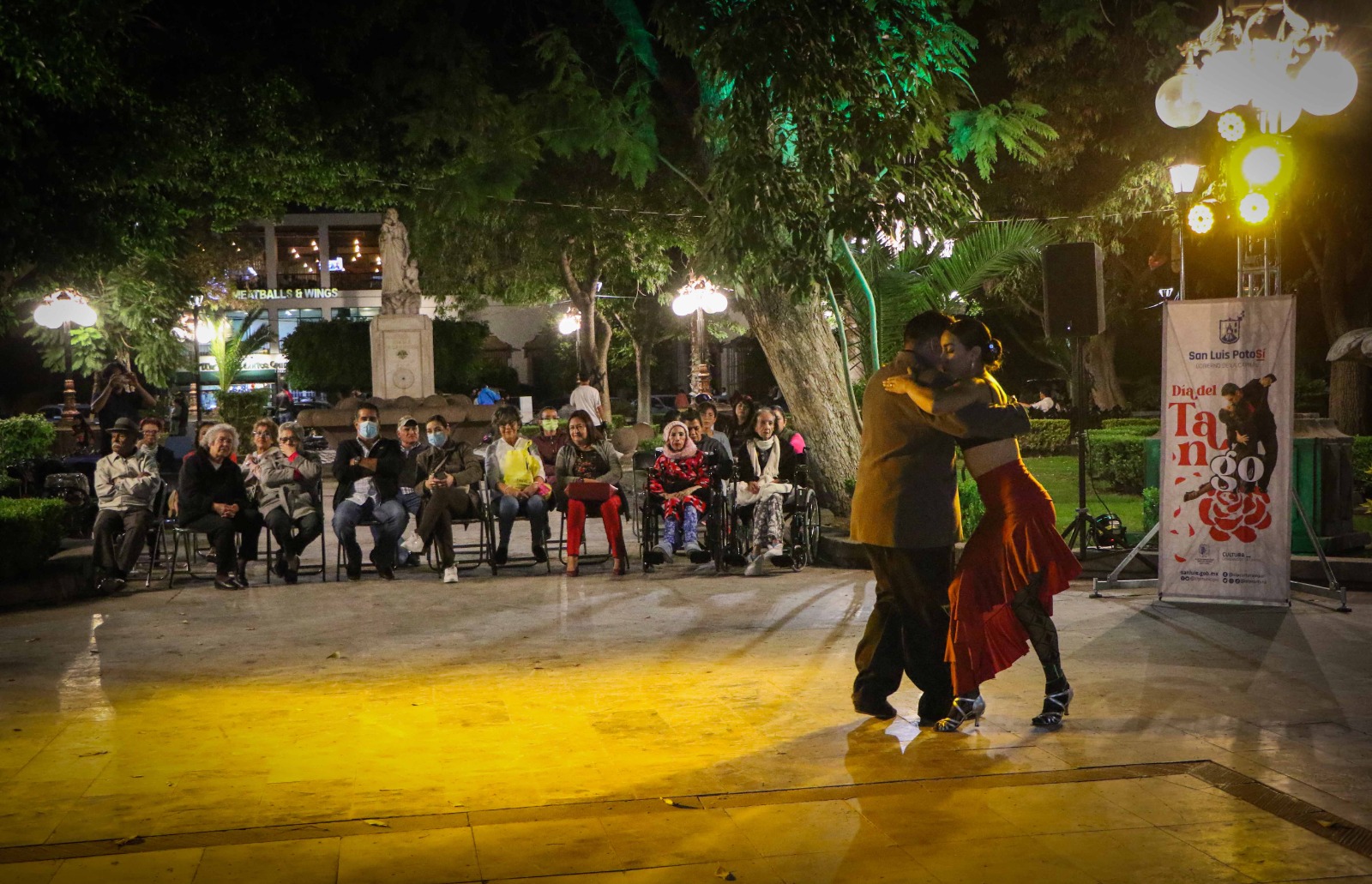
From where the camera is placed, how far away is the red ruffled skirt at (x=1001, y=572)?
5664 millimetres

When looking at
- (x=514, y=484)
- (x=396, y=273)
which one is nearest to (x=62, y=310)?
(x=396, y=273)

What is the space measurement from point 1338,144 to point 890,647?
1622 centimetres

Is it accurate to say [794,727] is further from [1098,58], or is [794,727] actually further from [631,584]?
[1098,58]

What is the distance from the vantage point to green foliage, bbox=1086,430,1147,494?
1734 centimetres

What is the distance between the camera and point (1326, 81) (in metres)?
9.05

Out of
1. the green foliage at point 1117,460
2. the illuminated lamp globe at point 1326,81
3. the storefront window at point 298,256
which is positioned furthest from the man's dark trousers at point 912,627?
the storefront window at point 298,256

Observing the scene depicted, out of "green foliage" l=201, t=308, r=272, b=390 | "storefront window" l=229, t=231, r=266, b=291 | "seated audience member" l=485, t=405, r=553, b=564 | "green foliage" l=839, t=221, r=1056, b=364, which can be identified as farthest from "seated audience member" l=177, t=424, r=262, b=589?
"storefront window" l=229, t=231, r=266, b=291

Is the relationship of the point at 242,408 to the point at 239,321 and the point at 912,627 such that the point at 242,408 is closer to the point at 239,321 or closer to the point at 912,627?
the point at 912,627

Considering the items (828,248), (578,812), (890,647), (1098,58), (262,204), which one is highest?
(1098,58)

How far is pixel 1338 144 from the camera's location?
1878 centimetres

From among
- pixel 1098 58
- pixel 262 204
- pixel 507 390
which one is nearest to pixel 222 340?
pixel 507 390

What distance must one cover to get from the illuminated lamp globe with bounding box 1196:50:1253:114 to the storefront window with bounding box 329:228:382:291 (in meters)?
63.2

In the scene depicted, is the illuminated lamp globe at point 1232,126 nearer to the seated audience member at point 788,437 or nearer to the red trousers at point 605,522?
the seated audience member at point 788,437

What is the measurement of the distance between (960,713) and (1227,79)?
5693 millimetres
